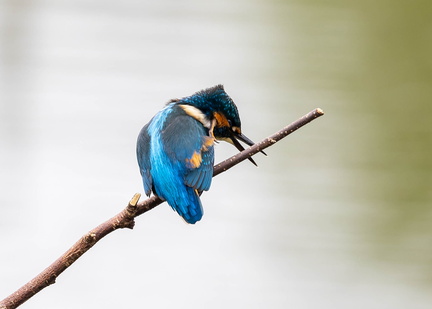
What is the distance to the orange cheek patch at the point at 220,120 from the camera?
2.36 metres

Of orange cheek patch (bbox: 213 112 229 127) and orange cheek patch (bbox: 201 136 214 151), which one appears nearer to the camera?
orange cheek patch (bbox: 201 136 214 151)

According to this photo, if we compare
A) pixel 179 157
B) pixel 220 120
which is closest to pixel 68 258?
pixel 179 157

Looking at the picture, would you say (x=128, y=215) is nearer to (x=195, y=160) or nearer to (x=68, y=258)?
(x=68, y=258)

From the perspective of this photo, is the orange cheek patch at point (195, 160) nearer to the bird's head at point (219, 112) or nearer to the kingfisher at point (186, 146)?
the kingfisher at point (186, 146)

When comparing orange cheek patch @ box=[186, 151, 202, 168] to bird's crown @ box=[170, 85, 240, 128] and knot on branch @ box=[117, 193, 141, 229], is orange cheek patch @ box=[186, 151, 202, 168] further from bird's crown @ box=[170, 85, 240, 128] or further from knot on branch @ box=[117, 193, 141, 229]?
knot on branch @ box=[117, 193, 141, 229]

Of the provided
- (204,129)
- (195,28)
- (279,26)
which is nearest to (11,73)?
(195,28)

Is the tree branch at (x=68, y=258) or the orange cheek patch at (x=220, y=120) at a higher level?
the orange cheek patch at (x=220, y=120)

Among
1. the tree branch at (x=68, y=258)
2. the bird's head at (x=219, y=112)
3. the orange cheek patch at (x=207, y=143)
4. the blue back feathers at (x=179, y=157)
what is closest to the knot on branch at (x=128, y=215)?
the tree branch at (x=68, y=258)

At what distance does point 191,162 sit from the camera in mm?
2070

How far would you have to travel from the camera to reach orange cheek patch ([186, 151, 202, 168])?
2062 mm

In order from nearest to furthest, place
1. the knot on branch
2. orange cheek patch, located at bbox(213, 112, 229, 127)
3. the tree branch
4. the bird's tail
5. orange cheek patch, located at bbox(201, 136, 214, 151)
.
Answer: the tree branch, the knot on branch, the bird's tail, orange cheek patch, located at bbox(201, 136, 214, 151), orange cheek patch, located at bbox(213, 112, 229, 127)

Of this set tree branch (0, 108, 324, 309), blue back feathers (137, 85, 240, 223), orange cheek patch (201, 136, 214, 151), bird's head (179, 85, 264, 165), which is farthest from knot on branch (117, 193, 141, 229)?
bird's head (179, 85, 264, 165)

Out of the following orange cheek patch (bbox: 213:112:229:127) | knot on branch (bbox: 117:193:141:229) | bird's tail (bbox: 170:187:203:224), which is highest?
orange cheek patch (bbox: 213:112:229:127)

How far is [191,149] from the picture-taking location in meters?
2.12
